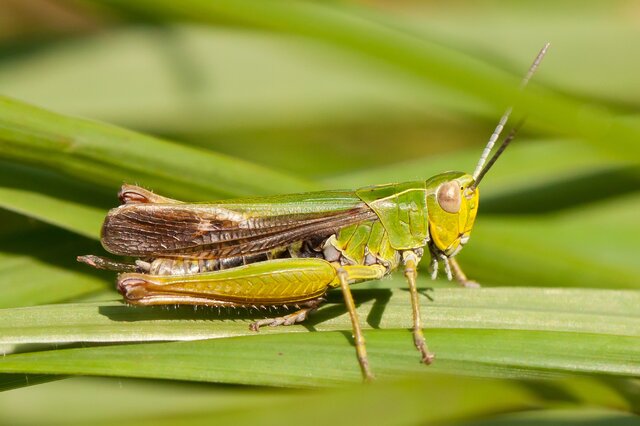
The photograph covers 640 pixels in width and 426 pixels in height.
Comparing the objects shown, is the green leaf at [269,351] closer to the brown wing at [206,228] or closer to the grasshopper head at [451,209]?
the brown wing at [206,228]

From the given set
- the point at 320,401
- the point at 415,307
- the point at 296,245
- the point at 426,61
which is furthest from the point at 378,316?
the point at 320,401

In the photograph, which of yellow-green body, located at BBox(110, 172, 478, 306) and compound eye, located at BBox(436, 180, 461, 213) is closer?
yellow-green body, located at BBox(110, 172, 478, 306)

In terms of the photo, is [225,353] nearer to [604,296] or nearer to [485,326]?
[485,326]

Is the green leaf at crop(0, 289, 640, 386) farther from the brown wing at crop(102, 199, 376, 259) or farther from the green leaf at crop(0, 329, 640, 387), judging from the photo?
the brown wing at crop(102, 199, 376, 259)

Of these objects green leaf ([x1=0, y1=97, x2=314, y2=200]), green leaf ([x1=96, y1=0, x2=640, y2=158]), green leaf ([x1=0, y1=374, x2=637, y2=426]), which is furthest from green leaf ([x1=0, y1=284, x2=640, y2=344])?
green leaf ([x1=96, y1=0, x2=640, y2=158])

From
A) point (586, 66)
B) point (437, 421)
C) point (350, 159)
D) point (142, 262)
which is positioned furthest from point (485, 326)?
point (586, 66)

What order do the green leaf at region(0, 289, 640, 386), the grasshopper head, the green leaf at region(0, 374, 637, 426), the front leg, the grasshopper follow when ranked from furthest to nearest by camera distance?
the grasshopper head < the grasshopper < the front leg < the green leaf at region(0, 289, 640, 386) < the green leaf at region(0, 374, 637, 426)

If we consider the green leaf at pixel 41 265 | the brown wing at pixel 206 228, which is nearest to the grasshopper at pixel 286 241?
the brown wing at pixel 206 228
